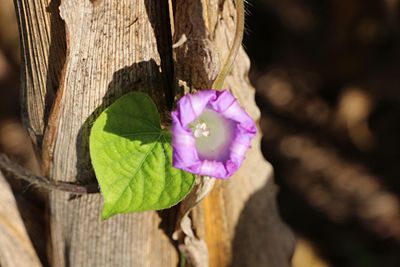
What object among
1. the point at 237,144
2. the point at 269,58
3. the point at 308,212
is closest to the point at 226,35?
the point at 237,144

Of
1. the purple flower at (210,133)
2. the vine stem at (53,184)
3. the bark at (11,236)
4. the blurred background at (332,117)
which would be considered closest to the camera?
the purple flower at (210,133)

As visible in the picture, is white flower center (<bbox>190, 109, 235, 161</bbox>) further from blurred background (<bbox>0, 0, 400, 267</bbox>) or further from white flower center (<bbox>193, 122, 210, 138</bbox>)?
blurred background (<bbox>0, 0, 400, 267</bbox>)

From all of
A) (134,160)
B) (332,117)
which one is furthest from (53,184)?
(332,117)

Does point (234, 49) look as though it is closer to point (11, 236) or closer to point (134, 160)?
point (134, 160)

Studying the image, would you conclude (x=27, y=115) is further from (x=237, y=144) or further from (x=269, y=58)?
(x=269, y=58)

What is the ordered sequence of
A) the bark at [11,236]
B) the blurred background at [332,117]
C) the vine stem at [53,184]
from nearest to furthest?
the vine stem at [53,184] < the bark at [11,236] < the blurred background at [332,117]

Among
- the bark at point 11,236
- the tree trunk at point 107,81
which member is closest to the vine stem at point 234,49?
the tree trunk at point 107,81

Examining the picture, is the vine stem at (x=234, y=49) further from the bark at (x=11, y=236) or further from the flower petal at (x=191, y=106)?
the bark at (x=11, y=236)
